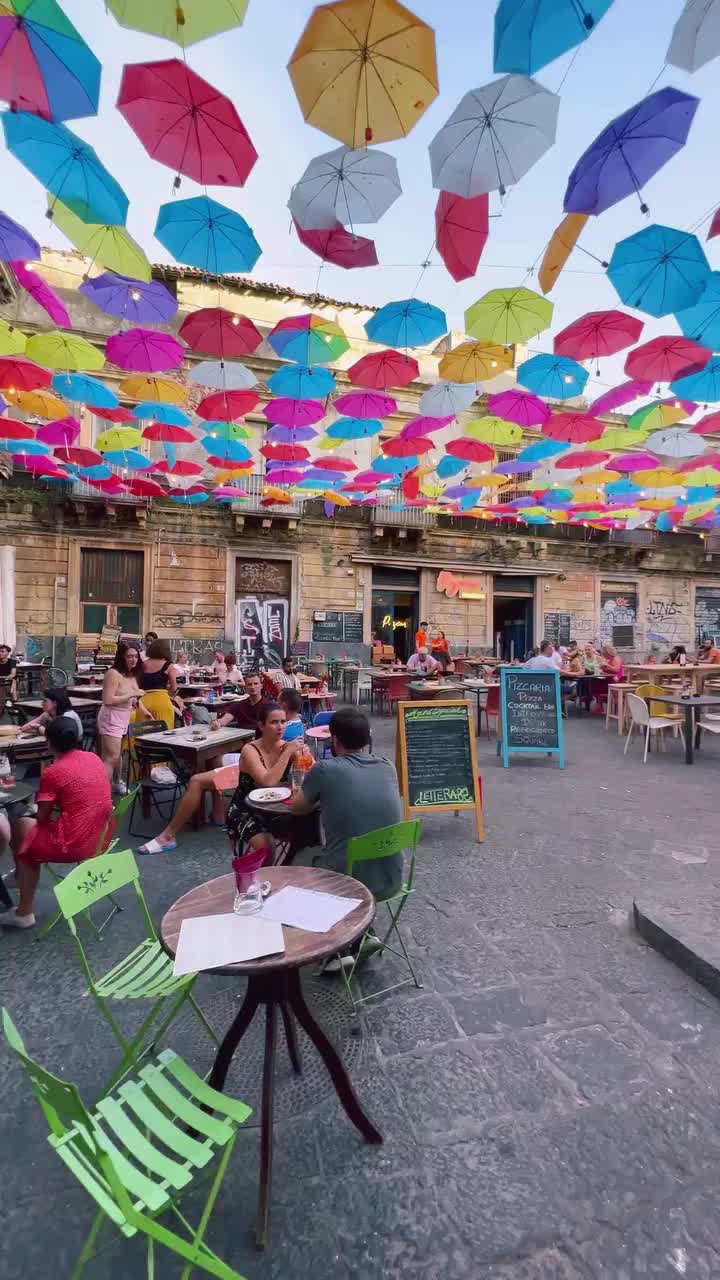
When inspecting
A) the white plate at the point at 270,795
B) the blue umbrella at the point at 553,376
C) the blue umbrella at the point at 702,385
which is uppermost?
the blue umbrella at the point at 553,376

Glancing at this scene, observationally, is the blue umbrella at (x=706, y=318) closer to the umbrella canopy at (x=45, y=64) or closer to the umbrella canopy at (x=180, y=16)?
the umbrella canopy at (x=180, y=16)

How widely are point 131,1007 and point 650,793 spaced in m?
5.86

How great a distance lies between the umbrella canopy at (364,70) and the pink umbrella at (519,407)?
498cm

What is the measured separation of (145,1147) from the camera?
4.98 feet

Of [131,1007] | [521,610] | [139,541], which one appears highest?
[139,541]

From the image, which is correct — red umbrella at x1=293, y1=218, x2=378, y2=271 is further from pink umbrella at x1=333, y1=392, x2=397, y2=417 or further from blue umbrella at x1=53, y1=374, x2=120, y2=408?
blue umbrella at x1=53, y1=374, x2=120, y2=408

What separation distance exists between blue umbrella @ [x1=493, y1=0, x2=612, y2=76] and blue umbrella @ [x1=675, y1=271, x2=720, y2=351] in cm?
291

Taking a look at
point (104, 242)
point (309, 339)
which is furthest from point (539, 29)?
point (309, 339)

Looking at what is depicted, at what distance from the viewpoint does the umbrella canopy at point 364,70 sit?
324cm

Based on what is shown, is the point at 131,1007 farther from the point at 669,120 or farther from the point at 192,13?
the point at 669,120

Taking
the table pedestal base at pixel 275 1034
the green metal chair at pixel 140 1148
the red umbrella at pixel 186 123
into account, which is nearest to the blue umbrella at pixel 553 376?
the red umbrella at pixel 186 123

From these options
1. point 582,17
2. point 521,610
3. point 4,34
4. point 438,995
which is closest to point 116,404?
point 4,34

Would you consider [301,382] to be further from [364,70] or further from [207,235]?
[364,70]

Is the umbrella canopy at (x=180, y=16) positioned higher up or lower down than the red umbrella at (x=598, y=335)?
higher up
